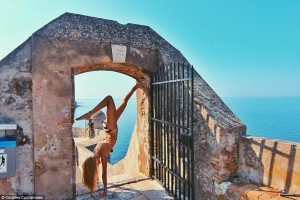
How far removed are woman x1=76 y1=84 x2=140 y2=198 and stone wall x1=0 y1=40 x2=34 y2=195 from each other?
822 millimetres

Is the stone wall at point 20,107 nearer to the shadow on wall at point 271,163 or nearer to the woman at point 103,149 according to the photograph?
the woman at point 103,149

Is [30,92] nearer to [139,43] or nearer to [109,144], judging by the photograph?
[109,144]

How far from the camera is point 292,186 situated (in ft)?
7.97

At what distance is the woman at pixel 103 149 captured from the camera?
3.58 m

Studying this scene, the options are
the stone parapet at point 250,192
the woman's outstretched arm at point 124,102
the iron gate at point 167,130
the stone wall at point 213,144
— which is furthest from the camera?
the woman's outstretched arm at point 124,102

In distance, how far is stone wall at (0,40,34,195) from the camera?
308 centimetres

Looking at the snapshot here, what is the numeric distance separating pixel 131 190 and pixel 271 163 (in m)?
2.61

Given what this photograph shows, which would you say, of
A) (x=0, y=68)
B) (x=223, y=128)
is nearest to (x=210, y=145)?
(x=223, y=128)

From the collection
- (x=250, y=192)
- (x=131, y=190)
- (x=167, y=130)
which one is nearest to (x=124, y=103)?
(x=167, y=130)

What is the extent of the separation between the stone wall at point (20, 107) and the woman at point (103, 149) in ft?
2.70

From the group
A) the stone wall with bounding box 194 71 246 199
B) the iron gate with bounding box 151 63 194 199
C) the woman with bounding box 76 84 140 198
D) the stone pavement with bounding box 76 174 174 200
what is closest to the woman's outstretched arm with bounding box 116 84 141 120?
the woman with bounding box 76 84 140 198

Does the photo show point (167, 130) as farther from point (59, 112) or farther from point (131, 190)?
point (59, 112)

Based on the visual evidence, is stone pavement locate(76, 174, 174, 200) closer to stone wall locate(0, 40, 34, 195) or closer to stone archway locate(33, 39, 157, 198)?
stone archway locate(33, 39, 157, 198)

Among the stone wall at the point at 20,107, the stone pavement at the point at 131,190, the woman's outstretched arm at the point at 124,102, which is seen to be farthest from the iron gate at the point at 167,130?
the stone wall at the point at 20,107
